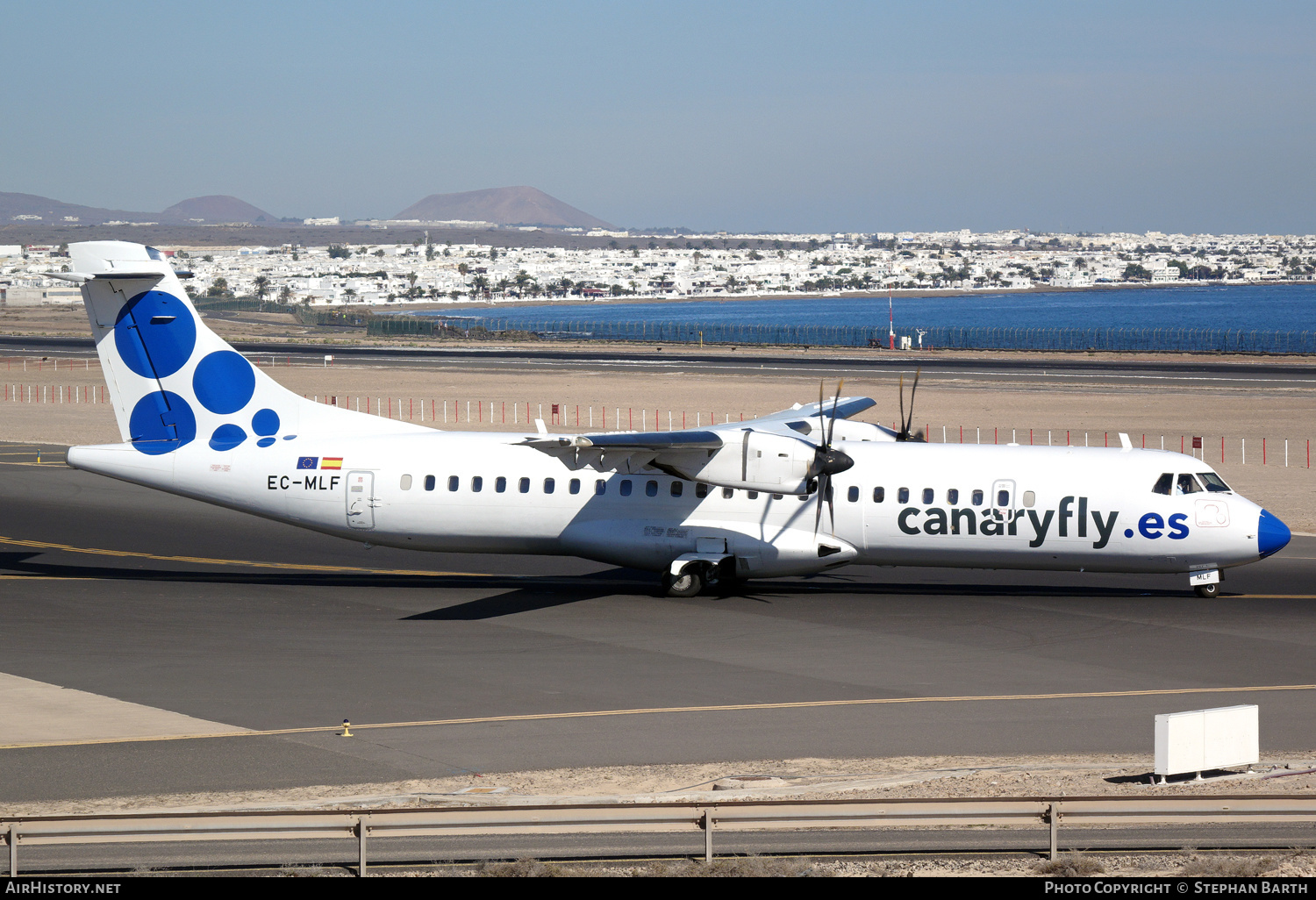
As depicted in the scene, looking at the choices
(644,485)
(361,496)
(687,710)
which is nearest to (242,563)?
(361,496)

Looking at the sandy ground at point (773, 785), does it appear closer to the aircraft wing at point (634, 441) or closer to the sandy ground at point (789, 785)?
the sandy ground at point (789, 785)

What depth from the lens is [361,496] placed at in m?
29.5

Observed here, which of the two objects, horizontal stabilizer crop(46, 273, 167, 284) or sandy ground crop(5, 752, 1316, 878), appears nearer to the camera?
sandy ground crop(5, 752, 1316, 878)

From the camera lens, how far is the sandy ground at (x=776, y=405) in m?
55.1

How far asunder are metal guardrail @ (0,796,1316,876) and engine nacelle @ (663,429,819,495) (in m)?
13.3

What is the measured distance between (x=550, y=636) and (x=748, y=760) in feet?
27.5

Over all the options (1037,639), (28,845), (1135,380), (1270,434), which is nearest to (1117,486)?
(1037,639)

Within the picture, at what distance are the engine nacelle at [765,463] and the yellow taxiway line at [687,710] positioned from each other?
7.06m

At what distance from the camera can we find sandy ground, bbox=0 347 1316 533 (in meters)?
55.1

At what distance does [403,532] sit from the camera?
2962 cm

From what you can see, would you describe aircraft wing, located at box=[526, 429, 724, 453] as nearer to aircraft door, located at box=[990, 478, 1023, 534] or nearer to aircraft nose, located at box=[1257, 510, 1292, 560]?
aircraft door, located at box=[990, 478, 1023, 534]

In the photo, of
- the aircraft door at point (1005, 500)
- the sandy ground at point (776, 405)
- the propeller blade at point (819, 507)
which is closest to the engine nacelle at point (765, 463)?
the propeller blade at point (819, 507)

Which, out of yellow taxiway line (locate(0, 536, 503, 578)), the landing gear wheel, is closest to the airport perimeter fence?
yellow taxiway line (locate(0, 536, 503, 578))

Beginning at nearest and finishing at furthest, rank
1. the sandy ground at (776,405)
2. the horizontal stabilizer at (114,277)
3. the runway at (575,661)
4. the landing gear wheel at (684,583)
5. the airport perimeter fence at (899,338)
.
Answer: the runway at (575,661) → the landing gear wheel at (684,583) → the horizontal stabilizer at (114,277) → the sandy ground at (776,405) → the airport perimeter fence at (899,338)
